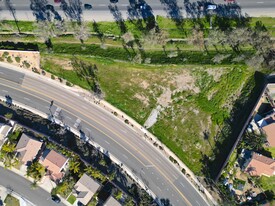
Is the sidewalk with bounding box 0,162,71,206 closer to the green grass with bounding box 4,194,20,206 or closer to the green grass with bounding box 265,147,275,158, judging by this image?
the green grass with bounding box 4,194,20,206

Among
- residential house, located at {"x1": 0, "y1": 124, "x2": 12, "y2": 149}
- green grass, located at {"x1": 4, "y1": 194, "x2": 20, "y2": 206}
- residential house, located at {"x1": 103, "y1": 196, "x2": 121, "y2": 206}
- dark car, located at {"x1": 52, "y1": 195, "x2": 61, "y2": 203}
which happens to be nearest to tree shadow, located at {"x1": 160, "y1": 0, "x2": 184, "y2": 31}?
residential house, located at {"x1": 103, "y1": 196, "x2": 121, "y2": 206}

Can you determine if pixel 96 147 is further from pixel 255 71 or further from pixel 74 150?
pixel 255 71

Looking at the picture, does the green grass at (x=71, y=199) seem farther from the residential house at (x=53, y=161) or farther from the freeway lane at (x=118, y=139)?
the freeway lane at (x=118, y=139)

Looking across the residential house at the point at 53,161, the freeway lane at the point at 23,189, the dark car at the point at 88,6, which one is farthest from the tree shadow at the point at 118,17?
the freeway lane at the point at 23,189

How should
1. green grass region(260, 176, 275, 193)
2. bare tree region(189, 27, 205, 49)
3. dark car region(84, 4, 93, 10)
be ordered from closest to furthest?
1. green grass region(260, 176, 275, 193)
2. bare tree region(189, 27, 205, 49)
3. dark car region(84, 4, 93, 10)

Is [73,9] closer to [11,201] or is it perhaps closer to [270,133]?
[11,201]
